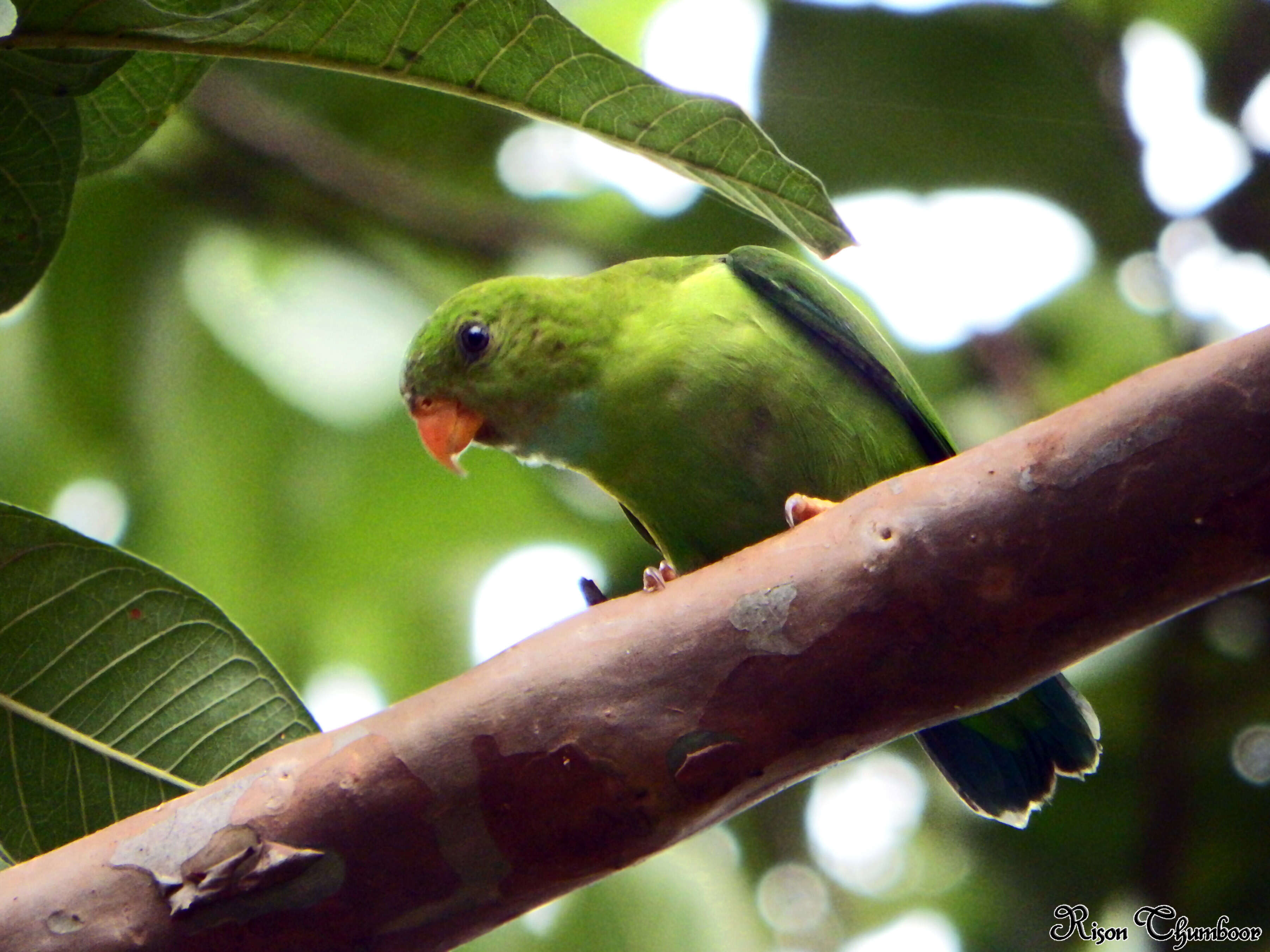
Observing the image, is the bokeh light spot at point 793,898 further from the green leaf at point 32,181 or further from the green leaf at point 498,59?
the green leaf at point 32,181

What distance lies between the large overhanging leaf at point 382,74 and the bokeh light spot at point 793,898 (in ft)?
11.5

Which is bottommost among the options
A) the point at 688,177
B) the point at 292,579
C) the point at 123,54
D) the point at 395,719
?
the point at 395,719

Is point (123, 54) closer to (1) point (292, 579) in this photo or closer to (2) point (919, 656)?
(2) point (919, 656)

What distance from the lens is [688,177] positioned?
2.05 meters

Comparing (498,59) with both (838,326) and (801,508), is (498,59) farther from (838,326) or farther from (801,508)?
(838,326)

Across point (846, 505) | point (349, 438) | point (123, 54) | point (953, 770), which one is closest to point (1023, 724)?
point (953, 770)

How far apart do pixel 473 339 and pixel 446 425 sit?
263 mm

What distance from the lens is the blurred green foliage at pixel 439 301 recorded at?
15.2 ft

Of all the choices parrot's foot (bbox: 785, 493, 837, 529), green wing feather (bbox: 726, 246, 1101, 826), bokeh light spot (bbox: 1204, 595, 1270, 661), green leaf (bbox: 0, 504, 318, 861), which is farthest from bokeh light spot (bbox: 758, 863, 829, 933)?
green leaf (bbox: 0, 504, 318, 861)

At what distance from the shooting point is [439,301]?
5039mm

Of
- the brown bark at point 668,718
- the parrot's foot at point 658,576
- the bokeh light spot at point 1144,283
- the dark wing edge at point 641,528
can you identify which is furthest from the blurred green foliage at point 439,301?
the brown bark at point 668,718

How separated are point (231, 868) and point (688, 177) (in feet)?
4.15

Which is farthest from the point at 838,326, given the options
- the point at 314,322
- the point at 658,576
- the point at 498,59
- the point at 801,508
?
the point at 314,322

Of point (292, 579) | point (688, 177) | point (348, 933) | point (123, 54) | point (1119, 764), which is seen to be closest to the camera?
point (348, 933)
